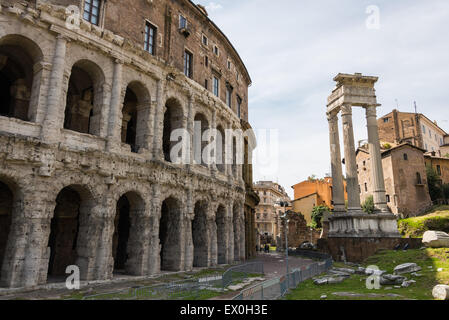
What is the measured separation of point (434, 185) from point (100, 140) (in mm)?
48070

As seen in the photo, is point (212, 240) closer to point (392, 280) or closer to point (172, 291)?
point (172, 291)

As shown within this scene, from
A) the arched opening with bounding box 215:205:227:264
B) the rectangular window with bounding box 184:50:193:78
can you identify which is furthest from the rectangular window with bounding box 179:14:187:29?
the arched opening with bounding box 215:205:227:264

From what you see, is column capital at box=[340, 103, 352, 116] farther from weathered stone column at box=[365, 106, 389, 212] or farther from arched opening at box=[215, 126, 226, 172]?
arched opening at box=[215, 126, 226, 172]

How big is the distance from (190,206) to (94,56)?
907cm

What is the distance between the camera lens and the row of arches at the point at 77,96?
12.9m

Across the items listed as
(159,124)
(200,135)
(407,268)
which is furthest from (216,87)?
(407,268)

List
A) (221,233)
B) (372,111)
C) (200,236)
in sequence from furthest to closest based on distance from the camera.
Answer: (372,111)
(221,233)
(200,236)

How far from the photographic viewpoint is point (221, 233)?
72.3 feet

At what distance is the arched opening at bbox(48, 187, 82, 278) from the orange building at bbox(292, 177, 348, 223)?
158ft

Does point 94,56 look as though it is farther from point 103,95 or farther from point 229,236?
point 229,236

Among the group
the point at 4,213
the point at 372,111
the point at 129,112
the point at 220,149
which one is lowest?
the point at 4,213

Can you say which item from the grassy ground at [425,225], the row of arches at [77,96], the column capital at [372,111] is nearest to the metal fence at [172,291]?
the row of arches at [77,96]

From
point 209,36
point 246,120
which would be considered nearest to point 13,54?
point 209,36

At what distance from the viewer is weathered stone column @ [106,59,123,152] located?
1411cm
